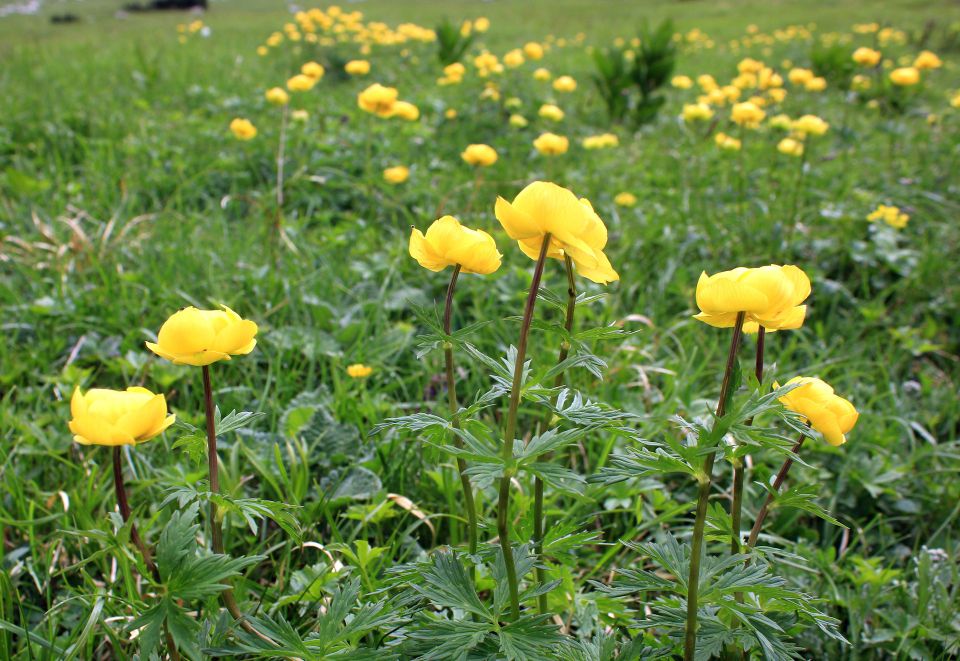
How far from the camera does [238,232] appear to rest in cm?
283

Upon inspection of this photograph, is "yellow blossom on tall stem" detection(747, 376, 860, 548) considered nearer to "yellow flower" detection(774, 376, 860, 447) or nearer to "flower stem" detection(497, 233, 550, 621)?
"yellow flower" detection(774, 376, 860, 447)

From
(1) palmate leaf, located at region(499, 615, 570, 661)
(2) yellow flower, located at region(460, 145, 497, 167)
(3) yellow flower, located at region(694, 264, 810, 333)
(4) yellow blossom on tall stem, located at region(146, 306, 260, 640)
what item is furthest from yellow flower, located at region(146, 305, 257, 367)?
(2) yellow flower, located at region(460, 145, 497, 167)

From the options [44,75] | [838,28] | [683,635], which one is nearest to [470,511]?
[683,635]

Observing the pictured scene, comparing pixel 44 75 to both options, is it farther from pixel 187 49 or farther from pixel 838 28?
pixel 838 28

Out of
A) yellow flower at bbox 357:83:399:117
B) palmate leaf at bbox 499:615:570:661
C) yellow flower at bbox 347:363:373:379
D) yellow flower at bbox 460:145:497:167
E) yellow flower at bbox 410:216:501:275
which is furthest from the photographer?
yellow flower at bbox 357:83:399:117

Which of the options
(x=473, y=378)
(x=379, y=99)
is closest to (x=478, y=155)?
(x=379, y=99)

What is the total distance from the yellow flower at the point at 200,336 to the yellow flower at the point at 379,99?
2.18 m

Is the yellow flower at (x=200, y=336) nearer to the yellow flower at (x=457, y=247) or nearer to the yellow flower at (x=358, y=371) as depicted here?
the yellow flower at (x=457, y=247)

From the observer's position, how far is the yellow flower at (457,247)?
936 mm

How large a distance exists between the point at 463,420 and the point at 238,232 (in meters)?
2.23

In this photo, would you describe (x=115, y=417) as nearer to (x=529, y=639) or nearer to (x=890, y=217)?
(x=529, y=639)

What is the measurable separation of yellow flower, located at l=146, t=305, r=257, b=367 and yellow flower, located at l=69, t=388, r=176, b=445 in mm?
63

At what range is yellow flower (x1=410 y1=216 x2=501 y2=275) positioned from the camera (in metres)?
0.94

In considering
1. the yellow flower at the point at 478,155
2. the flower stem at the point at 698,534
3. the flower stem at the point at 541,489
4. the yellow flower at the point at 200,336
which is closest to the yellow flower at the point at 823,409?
the flower stem at the point at 698,534
